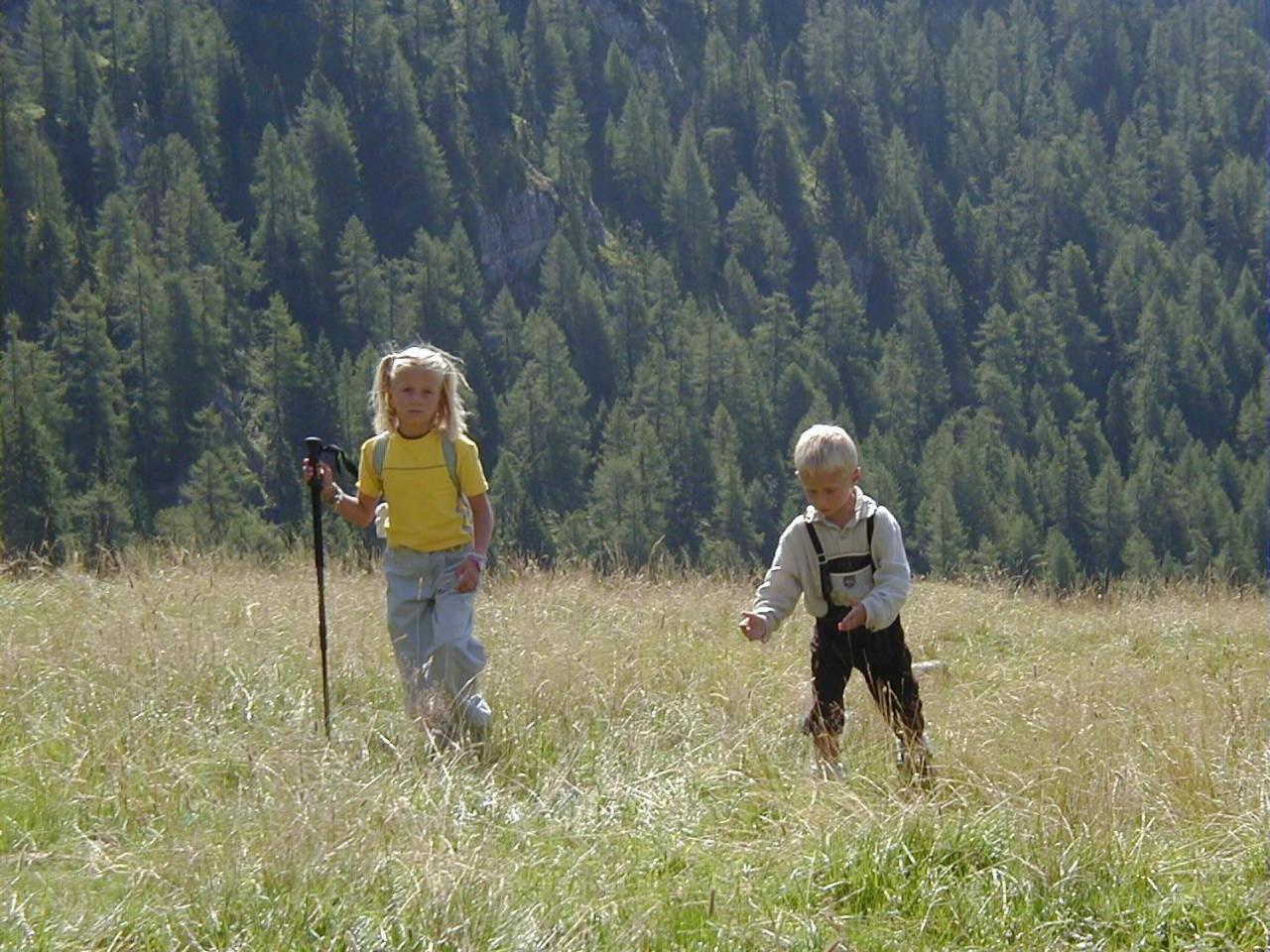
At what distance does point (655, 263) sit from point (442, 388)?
97744 mm

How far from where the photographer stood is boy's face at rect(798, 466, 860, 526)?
4574 mm

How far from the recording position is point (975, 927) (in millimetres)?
3334

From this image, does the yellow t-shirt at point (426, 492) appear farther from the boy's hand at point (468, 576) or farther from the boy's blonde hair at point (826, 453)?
the boy's blonde hair at point (826, 453)

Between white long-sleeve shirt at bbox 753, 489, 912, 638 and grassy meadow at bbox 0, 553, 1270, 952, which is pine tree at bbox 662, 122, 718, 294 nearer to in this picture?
grassy meadow at bbox 0, 553, 1270, 952

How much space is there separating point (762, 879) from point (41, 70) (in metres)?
95.8

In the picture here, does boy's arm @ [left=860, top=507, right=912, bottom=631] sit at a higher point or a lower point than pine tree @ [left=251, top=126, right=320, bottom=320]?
lower

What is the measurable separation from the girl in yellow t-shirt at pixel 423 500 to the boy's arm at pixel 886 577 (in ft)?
4.37

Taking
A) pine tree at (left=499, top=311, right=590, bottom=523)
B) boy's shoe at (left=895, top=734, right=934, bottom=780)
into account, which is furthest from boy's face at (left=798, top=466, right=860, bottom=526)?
pine tree at (left=499, top=311, right=590, bottom=523)

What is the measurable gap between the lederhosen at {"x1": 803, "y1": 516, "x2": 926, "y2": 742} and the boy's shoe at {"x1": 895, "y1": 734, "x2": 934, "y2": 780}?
8.4 inches

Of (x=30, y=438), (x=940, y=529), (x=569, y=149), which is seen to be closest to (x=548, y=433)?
(x=940, y=529)

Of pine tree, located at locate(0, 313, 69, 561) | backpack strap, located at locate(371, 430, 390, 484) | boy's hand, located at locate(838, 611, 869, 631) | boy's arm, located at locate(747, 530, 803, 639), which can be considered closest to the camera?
boy's hand, located at locate(838, 611, 869, 631)

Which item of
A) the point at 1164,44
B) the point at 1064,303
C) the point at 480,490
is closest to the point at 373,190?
the point at 1064,303

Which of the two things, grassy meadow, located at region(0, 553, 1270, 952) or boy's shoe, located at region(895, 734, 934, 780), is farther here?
boy's shoe, located at region(895, 734, 934, 780)

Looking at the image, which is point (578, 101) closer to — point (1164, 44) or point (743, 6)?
point (743, 6)
